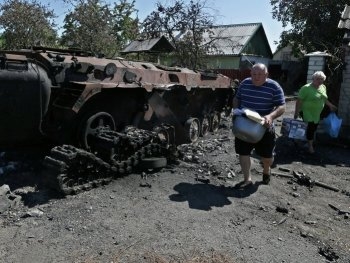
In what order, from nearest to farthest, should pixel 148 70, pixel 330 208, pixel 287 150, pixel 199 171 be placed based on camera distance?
pixel 330 208 < pixel 199 171 < pixel 148 70 < pixel 287 150

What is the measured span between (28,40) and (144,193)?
1352 centimetres

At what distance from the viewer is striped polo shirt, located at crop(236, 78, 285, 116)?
624 cm

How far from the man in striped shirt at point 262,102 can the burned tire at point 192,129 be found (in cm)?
330

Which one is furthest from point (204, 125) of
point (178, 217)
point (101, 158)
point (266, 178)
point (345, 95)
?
point (178, 217)

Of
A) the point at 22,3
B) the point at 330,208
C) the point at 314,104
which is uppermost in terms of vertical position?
the point at 22,3

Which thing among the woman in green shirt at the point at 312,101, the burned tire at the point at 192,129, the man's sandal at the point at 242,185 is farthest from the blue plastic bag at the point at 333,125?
the man's sandal at the point at 242,185

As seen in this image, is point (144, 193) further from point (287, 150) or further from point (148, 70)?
point (287, 150)

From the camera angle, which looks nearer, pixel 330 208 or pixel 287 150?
pixel 330 208

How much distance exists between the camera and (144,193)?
6.16 meters

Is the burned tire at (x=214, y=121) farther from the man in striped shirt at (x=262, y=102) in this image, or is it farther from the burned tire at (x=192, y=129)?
the man in striped shirt at (x=262, y=102)

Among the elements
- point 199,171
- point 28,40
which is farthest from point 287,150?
→ point 28,40

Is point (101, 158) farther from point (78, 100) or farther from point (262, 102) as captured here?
point (262, 102)

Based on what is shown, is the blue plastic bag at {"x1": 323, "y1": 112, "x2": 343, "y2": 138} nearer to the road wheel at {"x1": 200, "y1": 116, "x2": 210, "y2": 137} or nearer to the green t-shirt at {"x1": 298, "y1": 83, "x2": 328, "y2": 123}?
the green t-shirt at {"x1": 298, "y1": 83, "x2": 328, "y2": 123}

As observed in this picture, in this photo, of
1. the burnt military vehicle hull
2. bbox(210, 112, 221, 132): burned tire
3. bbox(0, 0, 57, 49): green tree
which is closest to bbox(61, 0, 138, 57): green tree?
bbox(0, 0, 57, 49): green tree
